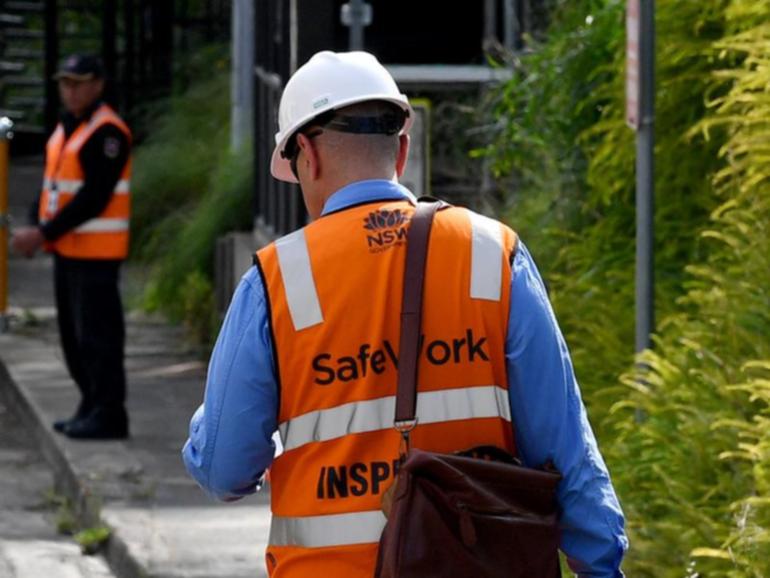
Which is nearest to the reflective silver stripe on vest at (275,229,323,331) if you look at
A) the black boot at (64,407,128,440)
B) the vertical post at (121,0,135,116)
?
the black boot at (64,407,128,440)

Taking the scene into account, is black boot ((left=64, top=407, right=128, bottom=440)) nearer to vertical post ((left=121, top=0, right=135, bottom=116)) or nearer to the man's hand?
the man's hand

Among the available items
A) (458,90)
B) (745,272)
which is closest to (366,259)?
(745,272)

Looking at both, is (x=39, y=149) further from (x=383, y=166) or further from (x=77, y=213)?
(x=383, y=166)

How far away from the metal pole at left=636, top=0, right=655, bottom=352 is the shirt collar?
2724mm

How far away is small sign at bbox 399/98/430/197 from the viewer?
25.8 feet

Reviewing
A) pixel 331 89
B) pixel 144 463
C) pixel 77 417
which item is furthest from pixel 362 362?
pixel 77 417

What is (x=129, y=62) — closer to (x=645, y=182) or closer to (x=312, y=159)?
(x=645, y=182)

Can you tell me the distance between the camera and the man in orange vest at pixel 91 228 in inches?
366

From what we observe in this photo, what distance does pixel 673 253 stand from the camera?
719cm

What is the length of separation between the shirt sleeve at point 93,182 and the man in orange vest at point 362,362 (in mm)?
5806

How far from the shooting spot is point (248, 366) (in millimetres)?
3453

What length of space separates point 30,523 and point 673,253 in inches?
118

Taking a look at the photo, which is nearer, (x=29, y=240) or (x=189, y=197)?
(x=29, y=240)

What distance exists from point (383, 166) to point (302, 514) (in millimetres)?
631
